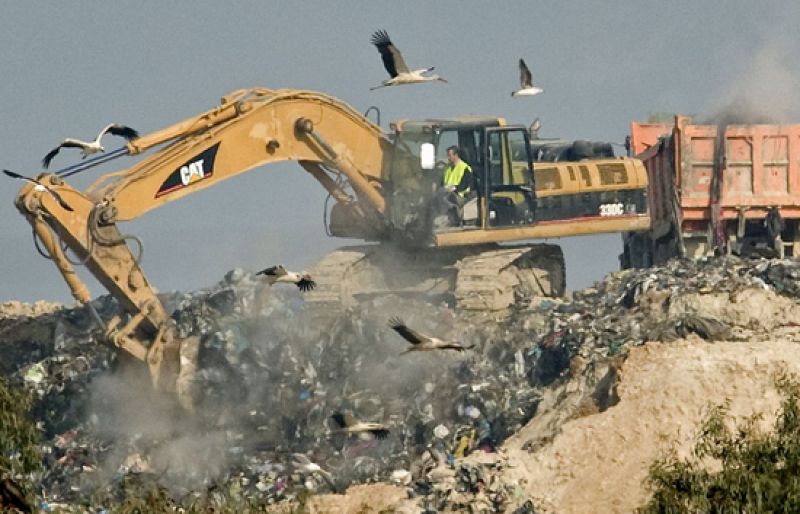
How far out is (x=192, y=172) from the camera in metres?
22.6

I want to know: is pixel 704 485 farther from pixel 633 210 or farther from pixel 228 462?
pixel 633 210

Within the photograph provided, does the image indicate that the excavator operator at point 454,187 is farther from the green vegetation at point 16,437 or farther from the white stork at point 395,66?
the green vegetation at point 16,437

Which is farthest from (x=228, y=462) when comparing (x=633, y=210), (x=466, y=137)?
(x=633, y=210)

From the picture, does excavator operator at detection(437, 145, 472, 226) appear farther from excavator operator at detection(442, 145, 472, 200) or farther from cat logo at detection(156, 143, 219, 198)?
cat logo at detection(156, 143, 219, 198)

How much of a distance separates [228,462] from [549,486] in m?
4.37

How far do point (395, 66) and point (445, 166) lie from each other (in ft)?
7.16

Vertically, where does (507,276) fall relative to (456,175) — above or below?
below

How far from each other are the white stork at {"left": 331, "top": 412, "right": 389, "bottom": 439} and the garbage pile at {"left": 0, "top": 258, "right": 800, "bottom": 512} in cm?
45

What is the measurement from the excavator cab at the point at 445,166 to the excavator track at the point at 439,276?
554 mm

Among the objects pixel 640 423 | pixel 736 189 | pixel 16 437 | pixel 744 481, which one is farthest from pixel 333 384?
pixel 744 481

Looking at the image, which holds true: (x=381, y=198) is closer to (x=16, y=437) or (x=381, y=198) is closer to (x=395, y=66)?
(x=395, y=66)

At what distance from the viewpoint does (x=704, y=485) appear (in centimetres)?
1365

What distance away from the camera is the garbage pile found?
21750mm

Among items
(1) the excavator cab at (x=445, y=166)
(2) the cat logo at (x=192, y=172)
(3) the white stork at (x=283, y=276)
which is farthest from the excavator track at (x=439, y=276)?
(3) the white stork at (x=283, y=276)
